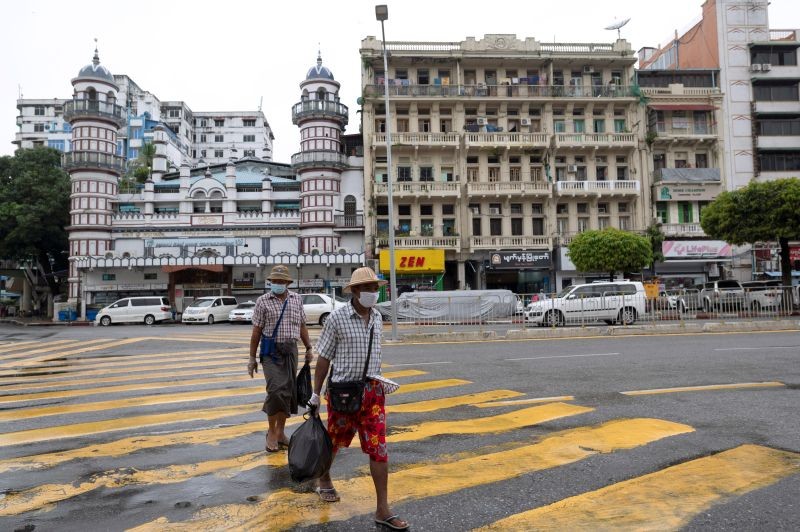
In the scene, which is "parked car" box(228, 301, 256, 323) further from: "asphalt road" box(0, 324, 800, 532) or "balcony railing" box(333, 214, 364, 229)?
"asphalt road" box(0, 324, 800, 532)

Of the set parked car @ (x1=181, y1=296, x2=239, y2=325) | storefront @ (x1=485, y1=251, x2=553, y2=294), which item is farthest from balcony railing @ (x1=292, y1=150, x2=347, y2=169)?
storefront @ (x1=485, y1=251, x2=553, y2=294)

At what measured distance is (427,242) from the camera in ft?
119

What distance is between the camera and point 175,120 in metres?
77.2

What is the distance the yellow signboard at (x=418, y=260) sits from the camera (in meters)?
35.5

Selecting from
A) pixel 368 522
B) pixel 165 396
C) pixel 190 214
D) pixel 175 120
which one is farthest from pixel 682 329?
pixel 175 120

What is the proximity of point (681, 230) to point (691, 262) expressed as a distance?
2285mm

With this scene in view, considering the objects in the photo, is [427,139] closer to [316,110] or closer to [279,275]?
[316,110]

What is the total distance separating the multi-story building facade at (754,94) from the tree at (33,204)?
4393 centimetres

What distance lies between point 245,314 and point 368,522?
1045 inches

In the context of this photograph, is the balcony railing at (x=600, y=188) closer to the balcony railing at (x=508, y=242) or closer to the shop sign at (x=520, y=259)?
the balcony railing at (x=508, y=242)

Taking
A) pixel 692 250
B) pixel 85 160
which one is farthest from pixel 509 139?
pixel 85 160

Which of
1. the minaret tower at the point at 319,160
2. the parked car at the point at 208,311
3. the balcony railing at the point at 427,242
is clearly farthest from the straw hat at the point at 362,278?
the minaret tower at the point at 319,160

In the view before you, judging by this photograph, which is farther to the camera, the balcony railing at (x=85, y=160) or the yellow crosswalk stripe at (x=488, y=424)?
the balcony railing at (x=85, y=160)

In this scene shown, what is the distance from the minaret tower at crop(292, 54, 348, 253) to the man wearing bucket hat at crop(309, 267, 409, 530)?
35.1 m
